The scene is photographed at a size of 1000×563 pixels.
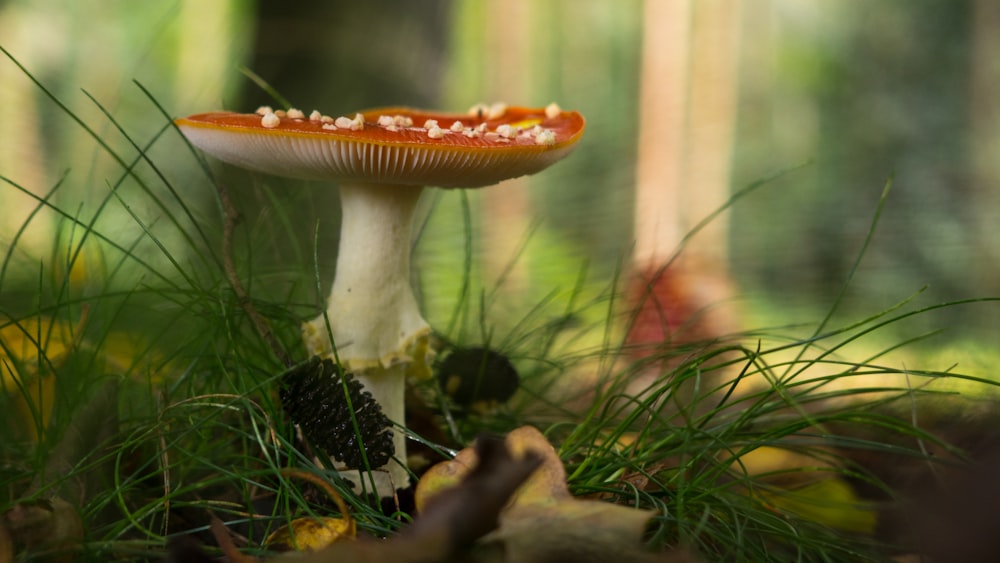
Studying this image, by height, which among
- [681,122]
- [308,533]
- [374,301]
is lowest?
[308,533]

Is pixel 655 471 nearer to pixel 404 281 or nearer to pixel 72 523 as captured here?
pixel 404 281

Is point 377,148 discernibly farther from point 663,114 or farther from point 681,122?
point 681,122

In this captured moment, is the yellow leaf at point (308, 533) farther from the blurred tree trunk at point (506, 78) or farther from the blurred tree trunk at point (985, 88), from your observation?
the blurred tree trunk at point (506, 78)

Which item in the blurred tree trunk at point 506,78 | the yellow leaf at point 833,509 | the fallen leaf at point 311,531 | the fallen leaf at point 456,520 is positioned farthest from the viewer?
the blurred tree trunk at point 506,78

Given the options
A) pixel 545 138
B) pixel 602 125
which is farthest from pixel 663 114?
pixel 545 138

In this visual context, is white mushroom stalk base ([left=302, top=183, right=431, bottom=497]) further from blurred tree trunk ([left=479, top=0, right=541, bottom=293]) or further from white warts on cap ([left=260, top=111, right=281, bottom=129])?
blurred tree trunk ([left=479, top=0, right=541, bottom=293])

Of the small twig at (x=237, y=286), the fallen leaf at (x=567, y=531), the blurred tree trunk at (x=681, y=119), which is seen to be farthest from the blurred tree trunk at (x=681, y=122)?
the fallen leaf at (x=567, y=531)
